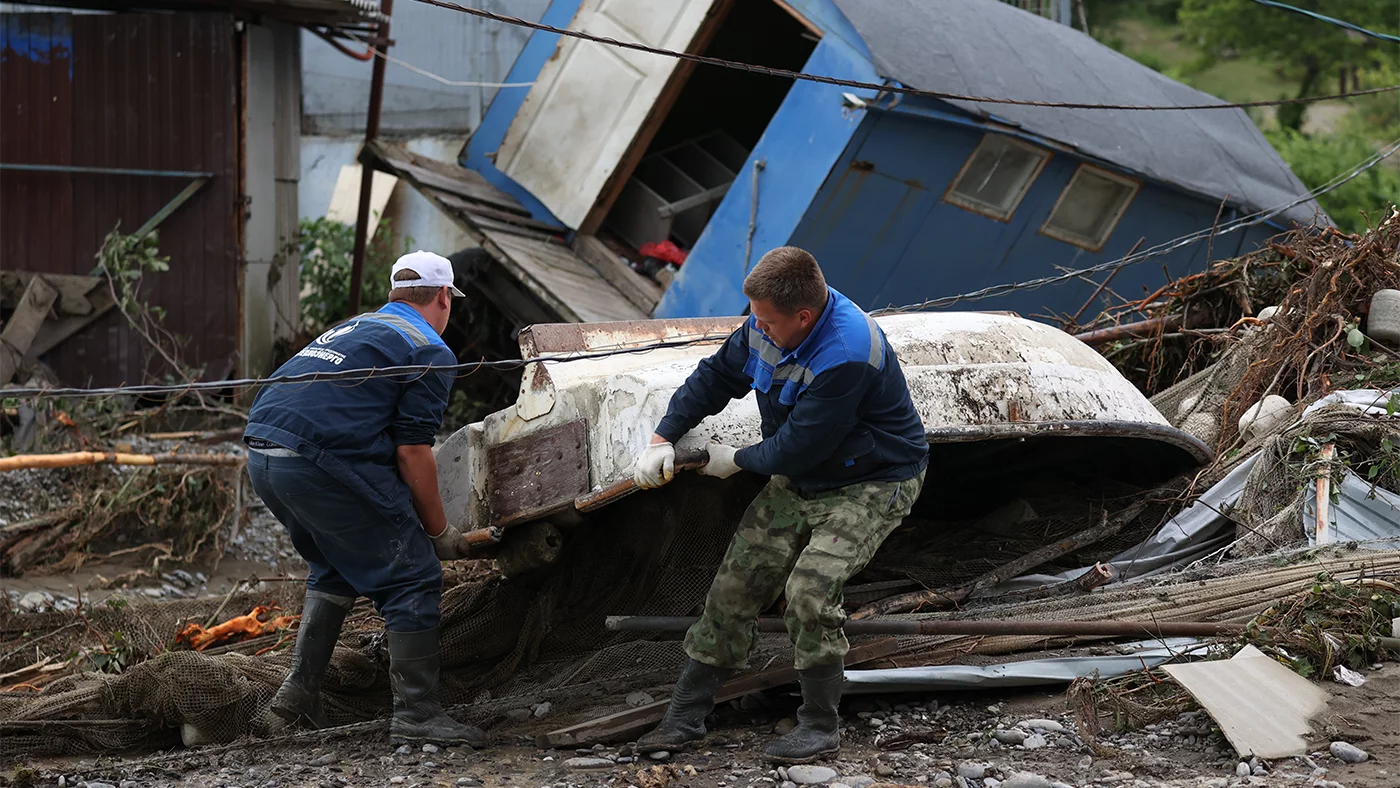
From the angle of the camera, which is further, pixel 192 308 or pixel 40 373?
pixel 192 308

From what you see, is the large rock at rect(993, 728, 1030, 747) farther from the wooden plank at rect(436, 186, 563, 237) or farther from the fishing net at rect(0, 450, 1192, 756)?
the wooden plank at rect(436, 186, 563, 237)

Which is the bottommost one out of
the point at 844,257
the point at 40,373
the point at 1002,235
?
the point at 40,373

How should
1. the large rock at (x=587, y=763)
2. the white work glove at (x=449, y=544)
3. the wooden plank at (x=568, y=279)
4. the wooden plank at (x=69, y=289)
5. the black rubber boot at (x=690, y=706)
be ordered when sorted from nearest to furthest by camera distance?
the large rock at (x=587, y=763), the black rubber boot at (x=690, y=706), the white work glove at (x=449, y=544), the wooden plank at (x=568, y=279), the wooden plank at (x=69, y=289)

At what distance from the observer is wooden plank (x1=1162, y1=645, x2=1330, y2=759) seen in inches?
136

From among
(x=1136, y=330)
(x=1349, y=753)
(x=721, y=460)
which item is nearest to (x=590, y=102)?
(x=1136, y=330)

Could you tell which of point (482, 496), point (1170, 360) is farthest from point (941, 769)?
point (1170, 360)

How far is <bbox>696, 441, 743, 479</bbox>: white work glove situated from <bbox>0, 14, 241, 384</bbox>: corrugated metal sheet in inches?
251

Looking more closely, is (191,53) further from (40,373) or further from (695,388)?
(695,388)

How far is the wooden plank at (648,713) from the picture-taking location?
402cm

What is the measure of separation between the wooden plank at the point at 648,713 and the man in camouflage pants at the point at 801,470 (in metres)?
0.15

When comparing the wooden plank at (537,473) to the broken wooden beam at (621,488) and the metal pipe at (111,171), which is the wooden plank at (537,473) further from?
the metal pipe at (111,171)

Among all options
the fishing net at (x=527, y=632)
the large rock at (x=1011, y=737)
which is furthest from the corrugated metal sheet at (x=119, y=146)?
the large rock at (x=1011, y=737)

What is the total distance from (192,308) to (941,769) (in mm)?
7444

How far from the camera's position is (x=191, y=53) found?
9.17 meters
